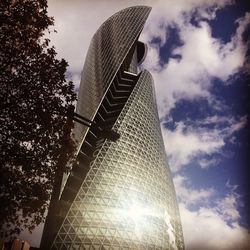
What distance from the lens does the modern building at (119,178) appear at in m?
38.3

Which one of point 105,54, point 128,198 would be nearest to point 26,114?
point 128,198

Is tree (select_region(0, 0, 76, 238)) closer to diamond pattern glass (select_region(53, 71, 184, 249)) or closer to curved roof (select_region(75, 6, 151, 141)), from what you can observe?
diamond pattern glass (select_region(53, 71, 184, 249))

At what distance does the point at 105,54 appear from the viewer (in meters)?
66.1

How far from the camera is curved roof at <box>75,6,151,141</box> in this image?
56.9 metres

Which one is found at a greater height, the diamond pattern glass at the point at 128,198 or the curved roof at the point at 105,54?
the curved roof at the point at 105,54

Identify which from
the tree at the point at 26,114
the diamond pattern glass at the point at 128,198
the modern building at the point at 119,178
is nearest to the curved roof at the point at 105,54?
the modern building at the point at 119,178

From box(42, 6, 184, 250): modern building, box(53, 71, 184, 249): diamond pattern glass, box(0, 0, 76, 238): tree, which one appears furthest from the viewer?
box(42, 6, 184, 250): modern building

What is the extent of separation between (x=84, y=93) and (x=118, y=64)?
12.9 m

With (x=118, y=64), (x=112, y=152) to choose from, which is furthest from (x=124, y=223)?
(x=118, y=64)

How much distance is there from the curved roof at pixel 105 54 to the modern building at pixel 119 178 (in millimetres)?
303

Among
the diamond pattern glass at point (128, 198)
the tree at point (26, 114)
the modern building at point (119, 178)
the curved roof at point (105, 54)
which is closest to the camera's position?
the tree at point (26, 114)

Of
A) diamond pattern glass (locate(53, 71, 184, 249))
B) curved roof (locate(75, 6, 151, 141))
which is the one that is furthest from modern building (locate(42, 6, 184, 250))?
curved roof (locate(75, 6, 151, 141))

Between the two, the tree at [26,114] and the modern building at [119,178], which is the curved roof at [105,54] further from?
the tree at [26,114]

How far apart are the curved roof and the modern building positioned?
0.30 m
